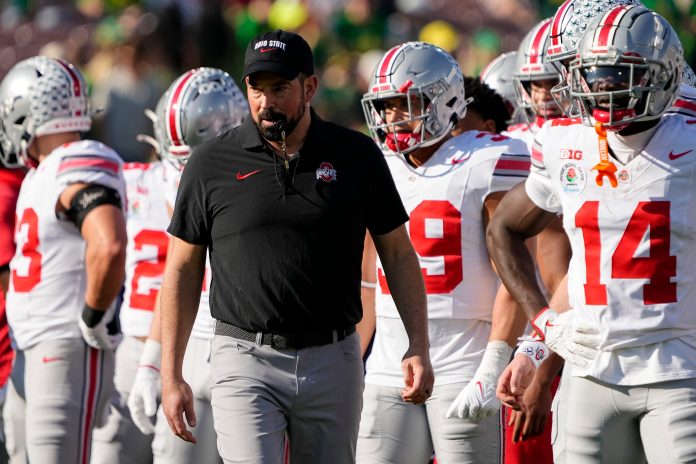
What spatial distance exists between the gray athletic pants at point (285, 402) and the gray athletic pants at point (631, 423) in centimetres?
76

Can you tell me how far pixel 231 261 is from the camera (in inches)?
180

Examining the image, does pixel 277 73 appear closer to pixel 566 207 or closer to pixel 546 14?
pixel 566 207

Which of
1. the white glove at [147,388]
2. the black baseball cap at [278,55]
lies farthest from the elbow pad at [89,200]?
the black baseball cap at [278,55]

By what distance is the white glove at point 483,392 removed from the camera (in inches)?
198

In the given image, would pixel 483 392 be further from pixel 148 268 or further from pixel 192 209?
pixel 148 268

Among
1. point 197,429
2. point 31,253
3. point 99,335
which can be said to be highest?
point 31,253

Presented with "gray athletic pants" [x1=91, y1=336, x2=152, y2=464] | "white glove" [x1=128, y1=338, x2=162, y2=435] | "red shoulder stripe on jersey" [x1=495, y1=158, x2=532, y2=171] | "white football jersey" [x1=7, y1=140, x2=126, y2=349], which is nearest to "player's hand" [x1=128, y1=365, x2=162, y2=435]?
"white glove" [x1=128, y1=338, x2=162, y2=435]

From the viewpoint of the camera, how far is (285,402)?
451cm

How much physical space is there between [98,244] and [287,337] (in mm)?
1869

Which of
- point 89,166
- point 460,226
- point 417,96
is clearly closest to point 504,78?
point 417,96

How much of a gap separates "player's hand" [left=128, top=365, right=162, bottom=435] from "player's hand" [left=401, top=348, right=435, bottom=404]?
1761 mm

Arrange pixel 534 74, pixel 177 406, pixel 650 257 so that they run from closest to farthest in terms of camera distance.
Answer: pixel 650 257 → pixel 177 406 → pixel 534 74

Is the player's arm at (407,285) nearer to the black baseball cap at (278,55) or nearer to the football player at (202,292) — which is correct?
the black baseball cap at (278,55)

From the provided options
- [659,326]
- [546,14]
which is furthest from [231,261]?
[546,14]
